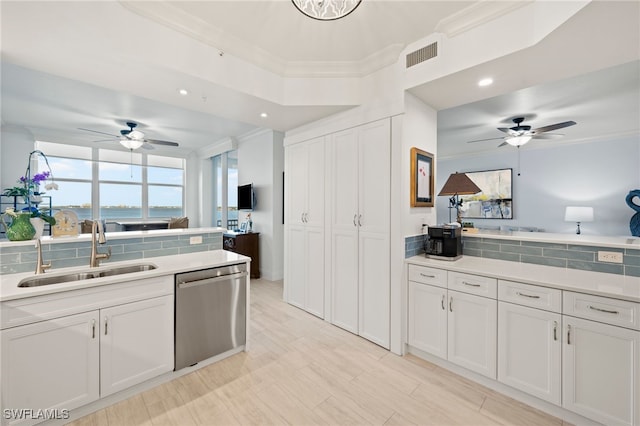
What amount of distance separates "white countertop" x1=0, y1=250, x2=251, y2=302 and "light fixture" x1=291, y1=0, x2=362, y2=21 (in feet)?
6.75

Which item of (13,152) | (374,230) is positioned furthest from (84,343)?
(13,152)

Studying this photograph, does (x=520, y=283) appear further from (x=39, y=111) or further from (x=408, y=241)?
(x=39, y=111)

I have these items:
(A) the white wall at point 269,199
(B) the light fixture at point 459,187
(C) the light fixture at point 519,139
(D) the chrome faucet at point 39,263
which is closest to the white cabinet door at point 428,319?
(B) the light fixture at point 459,187

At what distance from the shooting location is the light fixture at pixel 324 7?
1.60 metres

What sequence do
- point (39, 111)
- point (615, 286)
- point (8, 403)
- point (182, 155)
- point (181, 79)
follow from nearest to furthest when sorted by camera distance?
point (8, 403) → point (615, 286) → point (181, 79) → point (39, 111) → point (182, 155)

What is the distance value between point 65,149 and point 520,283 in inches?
354

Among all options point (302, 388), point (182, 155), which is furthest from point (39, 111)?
point (302, 388)

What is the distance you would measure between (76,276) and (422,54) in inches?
138

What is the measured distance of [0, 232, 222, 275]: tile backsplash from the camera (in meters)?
1.92

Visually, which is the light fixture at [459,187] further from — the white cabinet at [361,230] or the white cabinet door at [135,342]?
the white cabinet door at [135,342]

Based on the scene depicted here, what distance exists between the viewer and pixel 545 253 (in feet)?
7.41

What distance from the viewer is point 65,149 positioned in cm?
621

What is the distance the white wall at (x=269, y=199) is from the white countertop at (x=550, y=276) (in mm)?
3160

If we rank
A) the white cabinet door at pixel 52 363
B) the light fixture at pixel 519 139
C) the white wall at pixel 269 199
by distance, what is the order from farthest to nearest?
the white wall at pixel 269 199 → the light fixture at pixel 519 139 → the white cabinet door at pixel 52 363
